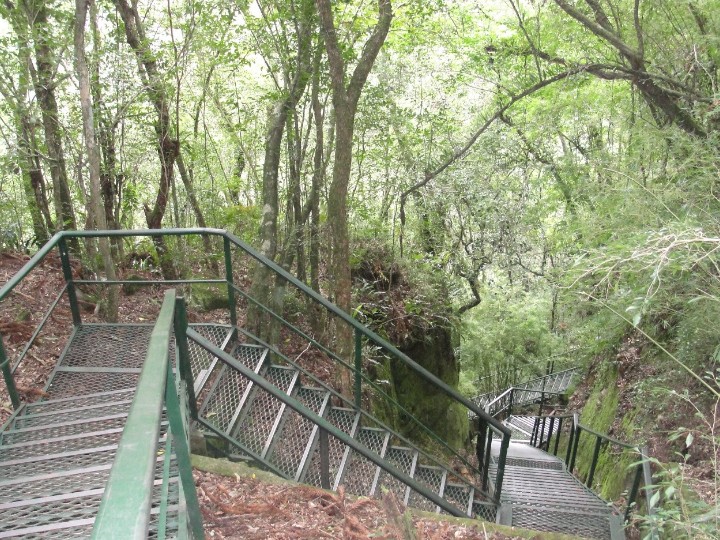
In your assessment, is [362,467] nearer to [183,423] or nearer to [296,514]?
[296,514]

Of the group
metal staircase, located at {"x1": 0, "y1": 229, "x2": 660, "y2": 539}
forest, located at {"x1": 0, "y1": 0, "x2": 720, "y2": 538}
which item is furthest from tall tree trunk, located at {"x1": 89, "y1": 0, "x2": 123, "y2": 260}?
metal staircase, located at {"x1": 0, "y1": 229, "x2": 660, "y2": 539}

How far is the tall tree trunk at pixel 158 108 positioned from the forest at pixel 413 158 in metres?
0.04

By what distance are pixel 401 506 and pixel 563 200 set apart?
32.1 feet

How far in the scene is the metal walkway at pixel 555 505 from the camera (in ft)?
18.1

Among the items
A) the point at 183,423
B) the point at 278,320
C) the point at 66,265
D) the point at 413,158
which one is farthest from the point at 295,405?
the point at 413,158

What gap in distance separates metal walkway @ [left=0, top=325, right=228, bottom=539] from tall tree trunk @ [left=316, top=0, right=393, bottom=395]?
4.06 feet

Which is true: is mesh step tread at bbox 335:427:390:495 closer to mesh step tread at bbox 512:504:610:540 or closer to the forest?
the forest

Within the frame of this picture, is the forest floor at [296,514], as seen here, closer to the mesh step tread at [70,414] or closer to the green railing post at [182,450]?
the mesh step tread at [70,414]

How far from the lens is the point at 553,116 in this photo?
292 inches

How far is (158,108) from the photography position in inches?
266

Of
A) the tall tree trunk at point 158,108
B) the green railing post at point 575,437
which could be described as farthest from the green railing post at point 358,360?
the green railing post at point 575,437

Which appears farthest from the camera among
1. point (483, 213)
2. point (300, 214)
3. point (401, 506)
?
point (483, 213)

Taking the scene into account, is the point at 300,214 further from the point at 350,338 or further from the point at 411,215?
the point at 411,215

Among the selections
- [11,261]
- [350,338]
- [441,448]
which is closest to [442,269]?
[441,448]
